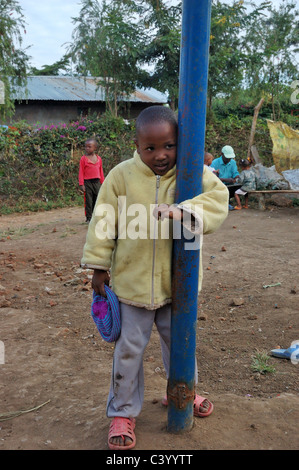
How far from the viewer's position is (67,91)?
19.4m

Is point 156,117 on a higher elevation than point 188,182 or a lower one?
higher

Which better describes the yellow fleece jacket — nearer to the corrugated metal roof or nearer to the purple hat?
the purple hat

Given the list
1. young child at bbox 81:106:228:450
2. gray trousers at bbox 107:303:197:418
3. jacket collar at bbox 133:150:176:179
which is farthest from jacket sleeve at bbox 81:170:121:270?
gray trousers at bbox 107:303:197:418

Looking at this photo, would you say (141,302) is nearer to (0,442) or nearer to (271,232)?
(0,442)

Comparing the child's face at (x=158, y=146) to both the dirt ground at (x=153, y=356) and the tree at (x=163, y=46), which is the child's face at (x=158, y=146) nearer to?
the dirt ground at (x=153, y=356)

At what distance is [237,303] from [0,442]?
2.52 meters

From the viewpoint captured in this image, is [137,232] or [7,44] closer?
[137,232]

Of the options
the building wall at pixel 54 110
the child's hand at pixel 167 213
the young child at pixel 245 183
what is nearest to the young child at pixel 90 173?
the young child at pixel 245 183

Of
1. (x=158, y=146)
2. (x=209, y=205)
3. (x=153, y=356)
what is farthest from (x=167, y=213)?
(x=153, y=356)

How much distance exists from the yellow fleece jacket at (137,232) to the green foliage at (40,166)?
9688 millimetres

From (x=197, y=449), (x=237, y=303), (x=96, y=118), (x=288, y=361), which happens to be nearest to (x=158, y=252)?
(x=197, y=449)

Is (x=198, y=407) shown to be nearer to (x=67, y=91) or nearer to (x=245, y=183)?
(x=245, y=183)

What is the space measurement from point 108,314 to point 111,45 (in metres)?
13.5

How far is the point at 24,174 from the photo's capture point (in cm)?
1185
